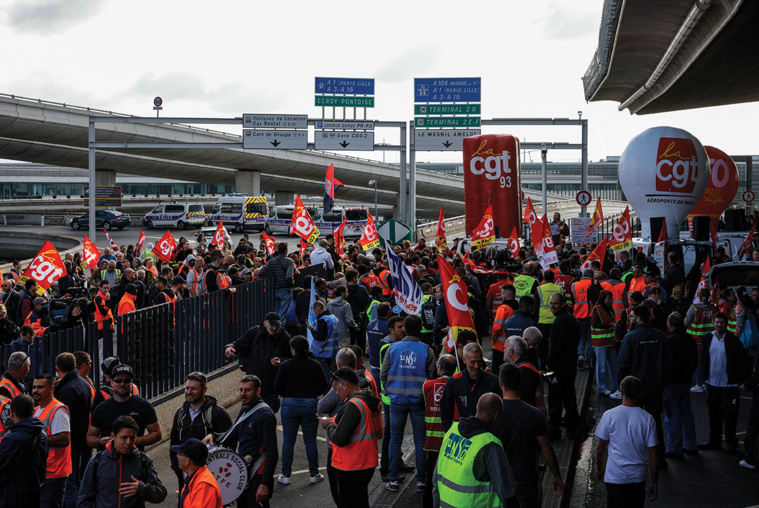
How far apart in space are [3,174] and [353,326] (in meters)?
116

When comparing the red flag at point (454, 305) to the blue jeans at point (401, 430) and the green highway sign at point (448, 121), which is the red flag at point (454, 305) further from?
the green highway sign at point (448, 121)

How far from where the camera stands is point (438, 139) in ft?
118

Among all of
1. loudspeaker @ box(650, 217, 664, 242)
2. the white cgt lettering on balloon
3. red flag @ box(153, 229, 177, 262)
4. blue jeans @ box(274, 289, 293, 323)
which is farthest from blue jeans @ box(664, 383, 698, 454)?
loudspeaker @ box(650, 217, 664, 242)

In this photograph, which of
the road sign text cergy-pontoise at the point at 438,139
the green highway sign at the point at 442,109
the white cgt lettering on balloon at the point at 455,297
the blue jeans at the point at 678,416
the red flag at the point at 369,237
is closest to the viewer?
the white cgt lettering on balloon at the point at 455,297

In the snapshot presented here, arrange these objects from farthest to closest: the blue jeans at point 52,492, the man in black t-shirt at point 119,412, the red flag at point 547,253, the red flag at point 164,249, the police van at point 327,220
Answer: the police van at point 327,220 → the red flag at point 164,249 → the red flag at point 547,253 → the blue jeans at point 52,492 → the man in black t-shirt at point 119,412

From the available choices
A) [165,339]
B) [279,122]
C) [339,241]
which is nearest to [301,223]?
[339,241]

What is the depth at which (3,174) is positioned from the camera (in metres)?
117

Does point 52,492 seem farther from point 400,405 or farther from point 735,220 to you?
point 735,220

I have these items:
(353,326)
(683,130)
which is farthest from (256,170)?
(353,326)

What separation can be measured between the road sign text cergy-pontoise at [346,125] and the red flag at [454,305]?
27.7 meters

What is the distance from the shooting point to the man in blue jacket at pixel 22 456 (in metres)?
6.83

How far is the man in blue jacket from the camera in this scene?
6828 millimetres

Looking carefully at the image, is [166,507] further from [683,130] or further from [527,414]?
[683,130]

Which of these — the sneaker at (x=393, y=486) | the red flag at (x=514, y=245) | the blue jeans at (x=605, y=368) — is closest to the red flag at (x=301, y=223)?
the red flag at (x=514, y=245)
